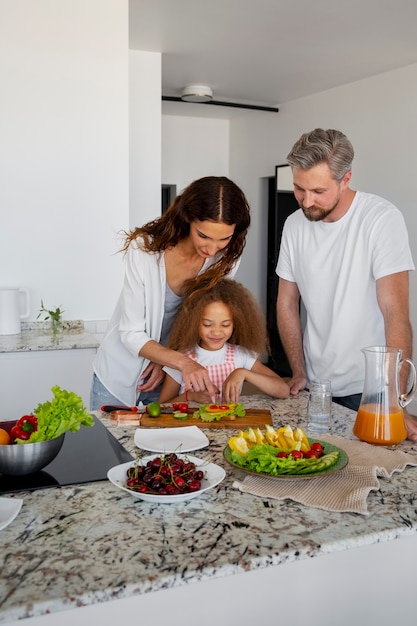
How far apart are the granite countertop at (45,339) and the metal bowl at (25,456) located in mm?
1627

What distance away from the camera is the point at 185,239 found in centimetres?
209

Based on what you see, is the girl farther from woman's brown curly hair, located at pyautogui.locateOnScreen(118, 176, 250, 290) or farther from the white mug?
the white mug

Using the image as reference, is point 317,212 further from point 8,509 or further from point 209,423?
point 8,509

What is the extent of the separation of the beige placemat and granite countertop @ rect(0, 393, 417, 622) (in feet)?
0.07

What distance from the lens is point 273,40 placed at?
176 inches

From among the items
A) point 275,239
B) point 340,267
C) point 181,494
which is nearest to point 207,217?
point 340,267

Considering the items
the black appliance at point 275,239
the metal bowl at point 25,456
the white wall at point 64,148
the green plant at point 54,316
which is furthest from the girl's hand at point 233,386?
the black appliance at point 275,239

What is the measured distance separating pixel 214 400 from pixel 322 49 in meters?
3.57

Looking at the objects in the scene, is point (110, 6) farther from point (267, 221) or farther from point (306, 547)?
point (267, 221)

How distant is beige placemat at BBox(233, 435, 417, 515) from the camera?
1222 millimetres

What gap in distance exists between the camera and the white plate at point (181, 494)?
118cm

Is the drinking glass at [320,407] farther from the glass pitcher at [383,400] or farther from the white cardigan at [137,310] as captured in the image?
the white cardigan at [137,310]

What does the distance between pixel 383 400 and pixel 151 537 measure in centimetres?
68

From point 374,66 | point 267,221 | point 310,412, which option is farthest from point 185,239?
point 267,221
